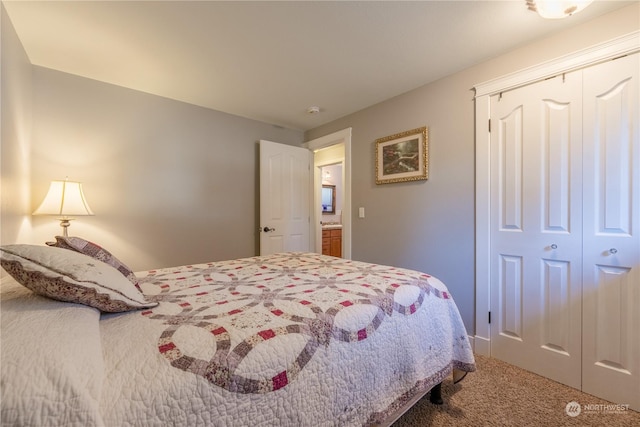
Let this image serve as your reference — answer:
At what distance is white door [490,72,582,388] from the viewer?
171 centimetres

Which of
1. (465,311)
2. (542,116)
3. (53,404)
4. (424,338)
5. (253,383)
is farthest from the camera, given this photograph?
(465,311)

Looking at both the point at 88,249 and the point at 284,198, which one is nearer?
the point at 88,249

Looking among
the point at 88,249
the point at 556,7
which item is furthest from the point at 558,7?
the point at 88,249

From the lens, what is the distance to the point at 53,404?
1.59ft

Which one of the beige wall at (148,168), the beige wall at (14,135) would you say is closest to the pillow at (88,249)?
the beige wall at (14,135)

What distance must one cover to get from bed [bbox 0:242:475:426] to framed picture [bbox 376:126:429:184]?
1371 mm

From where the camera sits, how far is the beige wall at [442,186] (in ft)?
6.57

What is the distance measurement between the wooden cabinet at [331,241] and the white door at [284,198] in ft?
4.31

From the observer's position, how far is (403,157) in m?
2.62

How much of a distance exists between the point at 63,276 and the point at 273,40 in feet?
5.82

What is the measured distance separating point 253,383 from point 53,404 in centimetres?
41

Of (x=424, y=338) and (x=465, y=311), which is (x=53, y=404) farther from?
(x=465, y=311)

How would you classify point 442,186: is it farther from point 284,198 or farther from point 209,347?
point 209,347

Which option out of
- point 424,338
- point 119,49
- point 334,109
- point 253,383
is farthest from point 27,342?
point 334,109
